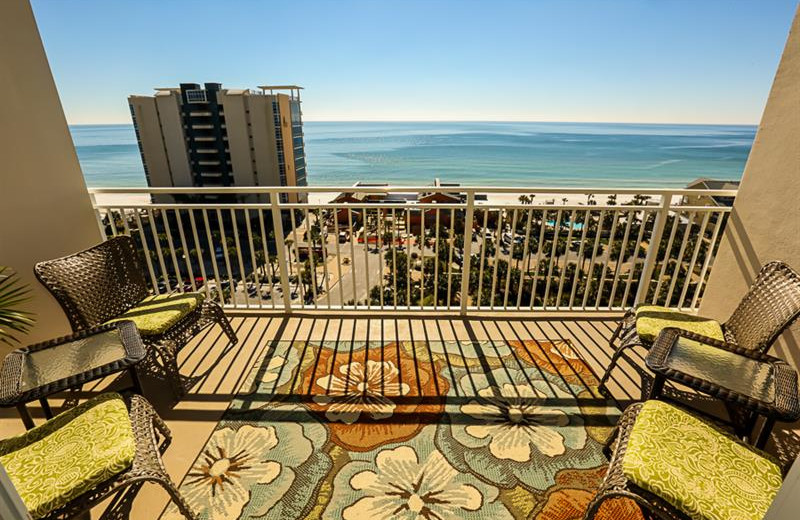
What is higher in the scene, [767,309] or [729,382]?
[767,309]

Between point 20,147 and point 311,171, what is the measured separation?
53754 millimetres

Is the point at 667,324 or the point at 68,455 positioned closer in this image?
the point at 68,455

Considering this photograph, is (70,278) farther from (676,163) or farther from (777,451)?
A: (676,163)

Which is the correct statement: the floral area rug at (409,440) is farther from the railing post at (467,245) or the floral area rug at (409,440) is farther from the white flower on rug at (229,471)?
the railing post at (467,245)

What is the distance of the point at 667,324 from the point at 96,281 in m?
3.55

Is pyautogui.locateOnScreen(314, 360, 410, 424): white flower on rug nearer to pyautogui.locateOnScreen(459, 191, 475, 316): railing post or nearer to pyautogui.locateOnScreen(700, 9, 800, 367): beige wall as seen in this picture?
pyautogui.locateOnScreen(459, 191, 475, 316): railing post

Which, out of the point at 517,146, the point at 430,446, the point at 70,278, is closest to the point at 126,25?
the point at 70,278

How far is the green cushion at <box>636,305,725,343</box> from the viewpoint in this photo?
203cm

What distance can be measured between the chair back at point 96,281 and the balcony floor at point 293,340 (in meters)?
0.54

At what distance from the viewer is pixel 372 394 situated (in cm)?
220

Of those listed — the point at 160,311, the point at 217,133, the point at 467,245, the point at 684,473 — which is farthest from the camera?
the point at 217,133

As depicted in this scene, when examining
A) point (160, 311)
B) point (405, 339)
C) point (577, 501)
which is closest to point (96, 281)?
point (160, 311)

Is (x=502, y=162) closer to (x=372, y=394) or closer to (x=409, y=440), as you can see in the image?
(x=372, y=394)

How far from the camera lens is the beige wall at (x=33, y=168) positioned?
7.19 feet
